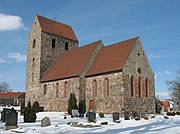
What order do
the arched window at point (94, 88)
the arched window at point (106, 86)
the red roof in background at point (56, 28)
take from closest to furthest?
the arched window at point (106, 86)
the arched window at point (94, 88)
the red roof in background at point (56, 28)

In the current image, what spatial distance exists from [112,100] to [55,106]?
28.3ft

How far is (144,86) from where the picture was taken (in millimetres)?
24484

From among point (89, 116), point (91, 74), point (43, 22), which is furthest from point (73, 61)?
point (89, 116)

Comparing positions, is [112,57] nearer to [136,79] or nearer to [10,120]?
[136,79]

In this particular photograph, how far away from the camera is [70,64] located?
96.1 ft

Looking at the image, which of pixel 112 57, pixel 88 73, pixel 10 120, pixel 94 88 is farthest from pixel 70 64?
pixel 10 120

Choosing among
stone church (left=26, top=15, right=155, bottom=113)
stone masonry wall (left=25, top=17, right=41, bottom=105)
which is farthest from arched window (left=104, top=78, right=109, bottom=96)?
stone masonry wall (left=25, top=17, right=41, bottom=105)

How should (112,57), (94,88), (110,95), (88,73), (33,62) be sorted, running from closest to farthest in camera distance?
(110,95), (94,88), (112,57), (88,73), (33,62)

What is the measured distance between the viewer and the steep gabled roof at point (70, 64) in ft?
88.7

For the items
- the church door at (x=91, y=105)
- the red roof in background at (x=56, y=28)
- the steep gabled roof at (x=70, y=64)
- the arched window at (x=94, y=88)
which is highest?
the red roof in background at (x=56, y=28)

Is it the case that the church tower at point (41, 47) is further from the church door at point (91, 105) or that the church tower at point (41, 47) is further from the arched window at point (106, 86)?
the arched window at point (106, 86)

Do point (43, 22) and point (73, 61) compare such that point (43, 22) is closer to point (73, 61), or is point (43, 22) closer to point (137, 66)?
point (73, 61)

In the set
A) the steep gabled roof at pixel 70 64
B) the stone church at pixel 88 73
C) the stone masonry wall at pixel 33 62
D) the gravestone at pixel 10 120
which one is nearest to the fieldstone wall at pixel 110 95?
the stone church at pixel 88 73

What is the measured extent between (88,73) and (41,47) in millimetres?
10182
